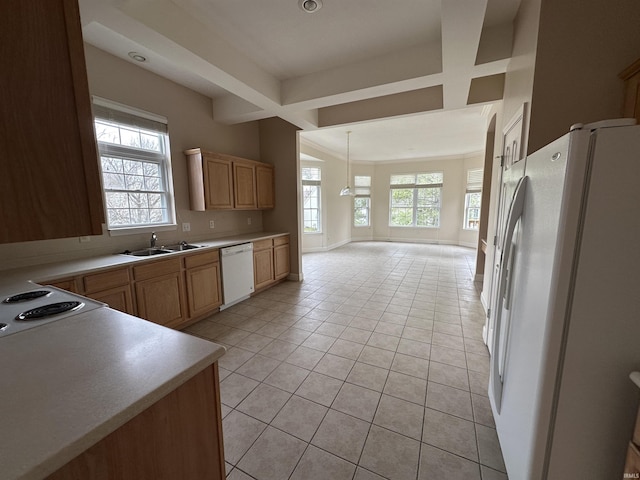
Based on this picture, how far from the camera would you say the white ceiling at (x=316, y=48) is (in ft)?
6.48

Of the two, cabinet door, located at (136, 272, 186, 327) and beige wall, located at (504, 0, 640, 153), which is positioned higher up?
beige wall, located at (504, 0, 640, 153)

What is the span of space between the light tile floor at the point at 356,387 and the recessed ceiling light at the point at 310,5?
2952 mm

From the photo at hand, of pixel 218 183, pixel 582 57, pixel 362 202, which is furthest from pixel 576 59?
pixel 362 202

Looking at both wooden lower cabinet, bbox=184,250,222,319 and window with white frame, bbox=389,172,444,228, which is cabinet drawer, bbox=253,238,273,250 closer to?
wooden lower cabinet, bbox=184,250,222,319

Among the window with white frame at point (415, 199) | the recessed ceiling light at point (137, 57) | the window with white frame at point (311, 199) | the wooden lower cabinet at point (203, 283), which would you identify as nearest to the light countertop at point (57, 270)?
the wooden lower cabinet at point (203, 283)

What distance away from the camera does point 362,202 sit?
958cm

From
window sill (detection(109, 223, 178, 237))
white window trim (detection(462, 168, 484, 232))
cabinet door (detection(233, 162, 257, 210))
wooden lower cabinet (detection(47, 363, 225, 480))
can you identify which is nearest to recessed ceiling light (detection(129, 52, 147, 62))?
cabinet door (detection(233, 162, 257, 210))

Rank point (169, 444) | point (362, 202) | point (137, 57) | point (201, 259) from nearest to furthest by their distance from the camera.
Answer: point (169, 444) → point (137, 57) → point (201, 259) → point (362, 202)

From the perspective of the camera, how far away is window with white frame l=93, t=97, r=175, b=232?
2.76 meters

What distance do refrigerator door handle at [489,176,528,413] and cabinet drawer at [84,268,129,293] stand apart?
9.53ft

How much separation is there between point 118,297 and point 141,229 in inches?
40.8

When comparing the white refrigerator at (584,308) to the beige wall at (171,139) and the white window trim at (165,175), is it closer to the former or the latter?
the white window trim at (165,175)

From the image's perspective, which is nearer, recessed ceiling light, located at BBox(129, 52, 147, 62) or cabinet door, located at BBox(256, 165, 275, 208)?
recessed ceiling light, located at BBox(129, 52, 147, 62)

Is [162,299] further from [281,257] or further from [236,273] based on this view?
[281,257]
